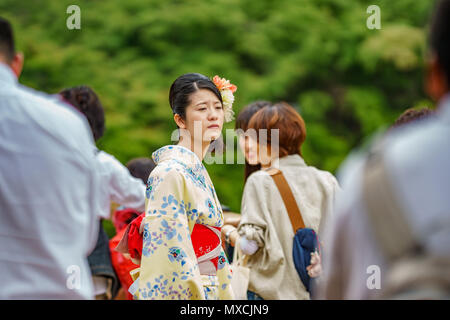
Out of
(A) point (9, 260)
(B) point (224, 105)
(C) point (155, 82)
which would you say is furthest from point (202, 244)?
(C) point (155, 82)

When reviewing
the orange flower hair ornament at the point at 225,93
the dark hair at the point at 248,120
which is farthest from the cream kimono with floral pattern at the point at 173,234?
the dark hair at the point at 248,120

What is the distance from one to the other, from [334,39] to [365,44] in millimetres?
457

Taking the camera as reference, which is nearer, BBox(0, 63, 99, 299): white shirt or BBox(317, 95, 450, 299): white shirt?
Result: BBox(317, 95, 450, 299): white shirt

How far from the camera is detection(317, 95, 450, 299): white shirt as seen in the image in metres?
1.37

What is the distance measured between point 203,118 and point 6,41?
1152mm

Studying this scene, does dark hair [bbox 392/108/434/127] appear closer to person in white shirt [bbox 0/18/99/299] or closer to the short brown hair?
the short brown hair

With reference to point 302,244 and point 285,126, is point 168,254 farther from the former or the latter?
point 285,126

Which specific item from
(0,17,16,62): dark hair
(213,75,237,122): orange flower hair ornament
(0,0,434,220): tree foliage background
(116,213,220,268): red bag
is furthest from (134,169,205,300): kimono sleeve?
(0,0,434,220): tree foliage background

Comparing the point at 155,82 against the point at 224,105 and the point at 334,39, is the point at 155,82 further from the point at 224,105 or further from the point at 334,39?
the point at 224,105

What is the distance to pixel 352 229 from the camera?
1.47 metres

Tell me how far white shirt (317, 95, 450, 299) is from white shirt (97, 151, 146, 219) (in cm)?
256

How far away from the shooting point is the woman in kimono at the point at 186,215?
2551mm

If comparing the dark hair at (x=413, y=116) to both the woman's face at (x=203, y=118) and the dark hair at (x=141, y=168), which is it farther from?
the dark hair at (x=141, y=168)

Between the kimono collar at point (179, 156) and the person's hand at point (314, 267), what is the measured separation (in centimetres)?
100
